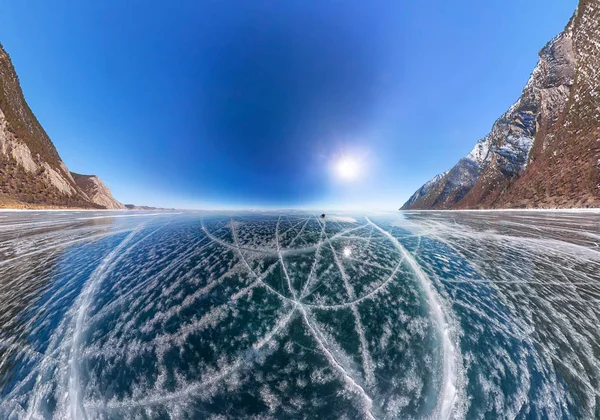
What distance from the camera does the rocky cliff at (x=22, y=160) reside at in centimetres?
2883

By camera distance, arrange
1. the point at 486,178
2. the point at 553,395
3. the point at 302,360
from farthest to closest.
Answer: the point at 486,178, the point at 302,360, the point at 553,395

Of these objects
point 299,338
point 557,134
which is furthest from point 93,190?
point 557,134

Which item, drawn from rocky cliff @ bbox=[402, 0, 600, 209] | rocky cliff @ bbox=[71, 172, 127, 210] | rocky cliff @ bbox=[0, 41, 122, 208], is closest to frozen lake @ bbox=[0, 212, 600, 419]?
rocky cliff @ bbox=[402, 0, 600, 209]

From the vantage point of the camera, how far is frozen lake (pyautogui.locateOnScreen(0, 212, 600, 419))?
2.14 meters

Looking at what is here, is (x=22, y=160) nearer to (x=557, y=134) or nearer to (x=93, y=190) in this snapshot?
(x=93, y=190)

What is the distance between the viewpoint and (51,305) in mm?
3562

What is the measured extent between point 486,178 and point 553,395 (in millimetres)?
89028

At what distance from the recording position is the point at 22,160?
107 feet

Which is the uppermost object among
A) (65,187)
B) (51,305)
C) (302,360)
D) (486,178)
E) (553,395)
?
(486,178)

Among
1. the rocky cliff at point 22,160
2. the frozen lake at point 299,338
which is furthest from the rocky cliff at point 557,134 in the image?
the rocky cliff at point 22,160

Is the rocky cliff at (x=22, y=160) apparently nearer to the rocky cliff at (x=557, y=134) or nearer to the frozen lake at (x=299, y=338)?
the frozen lake at (x=299, y=338)

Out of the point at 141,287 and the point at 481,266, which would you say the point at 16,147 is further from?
the point at 481,266

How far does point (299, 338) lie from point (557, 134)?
71.3m

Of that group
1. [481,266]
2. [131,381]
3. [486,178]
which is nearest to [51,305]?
[131,381]
